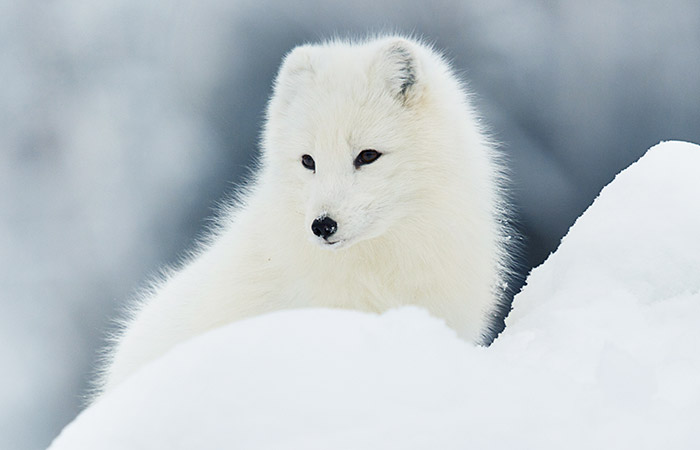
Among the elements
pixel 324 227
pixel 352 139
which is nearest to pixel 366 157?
pixel 352 139

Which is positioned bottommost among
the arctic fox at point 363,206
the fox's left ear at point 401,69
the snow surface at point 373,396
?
the arctic fox at point 363,206

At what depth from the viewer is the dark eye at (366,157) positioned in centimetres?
200

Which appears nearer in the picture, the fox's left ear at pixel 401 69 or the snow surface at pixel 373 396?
the snow surface at pixel 373 396

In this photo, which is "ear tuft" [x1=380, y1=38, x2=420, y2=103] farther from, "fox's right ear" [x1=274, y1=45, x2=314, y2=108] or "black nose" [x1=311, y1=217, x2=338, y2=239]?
"black nose" [x1=311, y1=217, x2=338, y2=239]

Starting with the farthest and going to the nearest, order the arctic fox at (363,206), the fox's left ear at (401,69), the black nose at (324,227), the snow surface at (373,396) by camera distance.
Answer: the fox's left ear at (401,69) → the arctic fox at (363,206) → the black nose at (324,227) → the snow surface at (373,396)

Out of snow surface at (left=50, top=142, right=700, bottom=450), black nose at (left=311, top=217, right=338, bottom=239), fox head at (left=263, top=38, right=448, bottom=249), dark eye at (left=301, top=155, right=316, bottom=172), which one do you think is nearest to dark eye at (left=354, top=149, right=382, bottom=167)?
fox head at (left=263, top=38, right=448, bottom=249)

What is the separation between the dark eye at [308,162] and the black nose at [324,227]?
0.82 feet

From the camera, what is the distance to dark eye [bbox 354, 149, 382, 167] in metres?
2.00

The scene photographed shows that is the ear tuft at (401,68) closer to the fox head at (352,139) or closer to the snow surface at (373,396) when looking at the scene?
the fox head at (352,139)

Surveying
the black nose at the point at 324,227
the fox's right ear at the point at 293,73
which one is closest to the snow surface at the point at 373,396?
the black nose at the point at 324,227

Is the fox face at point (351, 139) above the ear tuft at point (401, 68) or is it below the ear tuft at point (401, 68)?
below

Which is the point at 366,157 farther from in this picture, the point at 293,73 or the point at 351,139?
the point at 293,73

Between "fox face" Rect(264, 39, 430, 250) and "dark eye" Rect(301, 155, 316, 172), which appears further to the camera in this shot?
"dark eye" Rect(301, 155, 316, 172)

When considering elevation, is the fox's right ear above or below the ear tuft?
below
